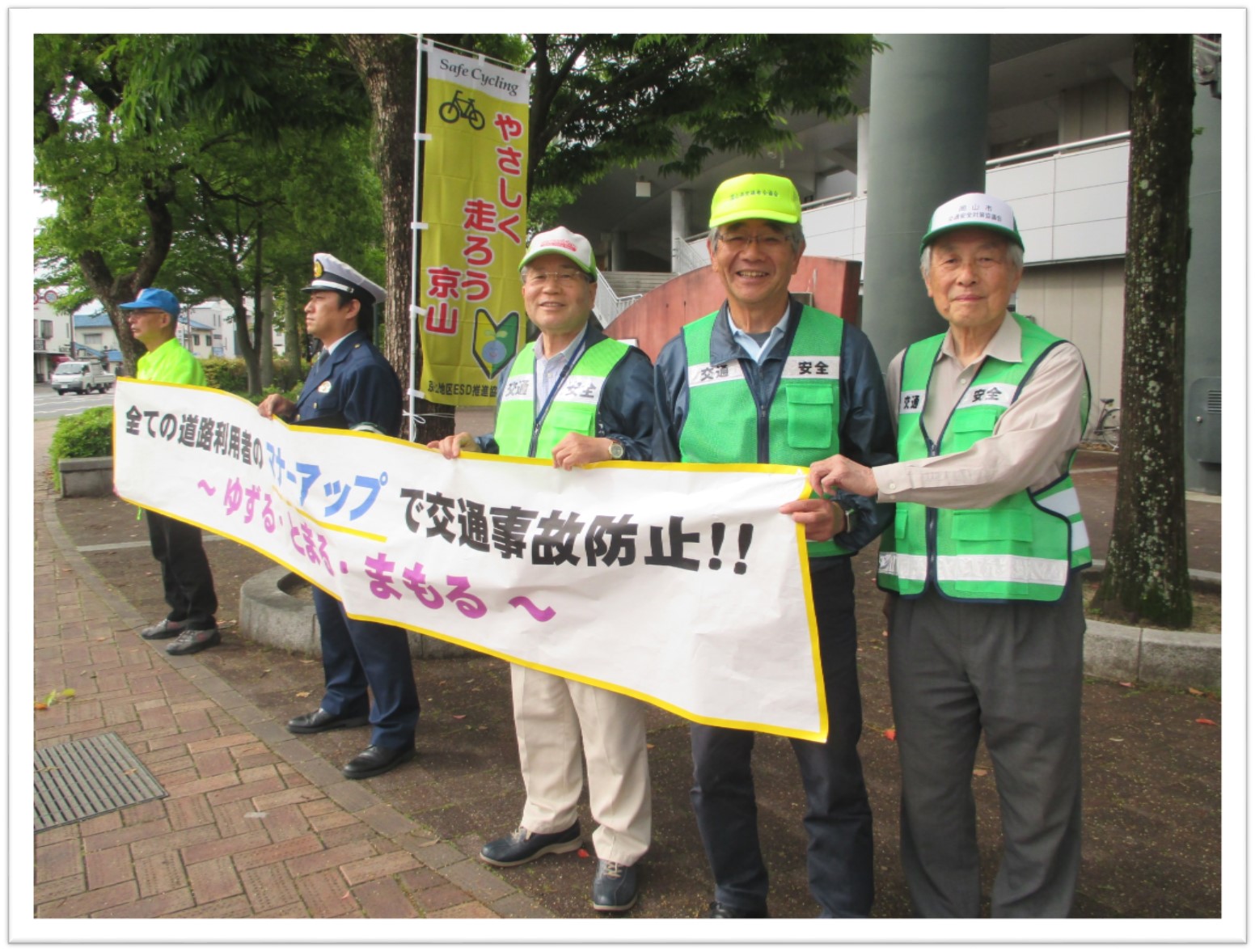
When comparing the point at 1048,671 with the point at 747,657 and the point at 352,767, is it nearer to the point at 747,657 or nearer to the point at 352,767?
the point at 747,657

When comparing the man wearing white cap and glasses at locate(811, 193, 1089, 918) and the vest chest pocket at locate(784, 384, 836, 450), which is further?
the vest chest pocket at locate(784, 384, 836, 450)

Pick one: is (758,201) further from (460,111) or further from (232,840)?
(460,111)

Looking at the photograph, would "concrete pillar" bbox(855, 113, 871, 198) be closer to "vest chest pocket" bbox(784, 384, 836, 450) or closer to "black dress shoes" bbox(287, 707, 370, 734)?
"black dress shoes" bbox(287, 707, 370, 734)

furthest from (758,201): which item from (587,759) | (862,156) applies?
(862,156)

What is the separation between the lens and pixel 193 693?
4832mm

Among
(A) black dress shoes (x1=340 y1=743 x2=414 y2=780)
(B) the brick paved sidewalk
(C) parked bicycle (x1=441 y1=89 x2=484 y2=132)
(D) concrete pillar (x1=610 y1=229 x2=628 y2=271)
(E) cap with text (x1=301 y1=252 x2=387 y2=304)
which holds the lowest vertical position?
(B) the brick paved sidewalk

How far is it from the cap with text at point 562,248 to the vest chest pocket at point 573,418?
476 millimetres

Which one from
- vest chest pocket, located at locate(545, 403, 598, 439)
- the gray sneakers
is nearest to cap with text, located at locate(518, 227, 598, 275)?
vest chest pocket, located at locate(545, 403, 598, 439)

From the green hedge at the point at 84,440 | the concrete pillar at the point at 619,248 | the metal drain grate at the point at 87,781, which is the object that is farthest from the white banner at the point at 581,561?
the concrete pillar at the point at 619,248

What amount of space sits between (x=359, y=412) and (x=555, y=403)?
1.28 metres

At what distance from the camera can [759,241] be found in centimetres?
252

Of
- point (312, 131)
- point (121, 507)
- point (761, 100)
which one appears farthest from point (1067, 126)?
point (121, 507)

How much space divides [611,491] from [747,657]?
661 mm

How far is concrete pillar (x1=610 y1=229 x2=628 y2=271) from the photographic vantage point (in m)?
42.1
